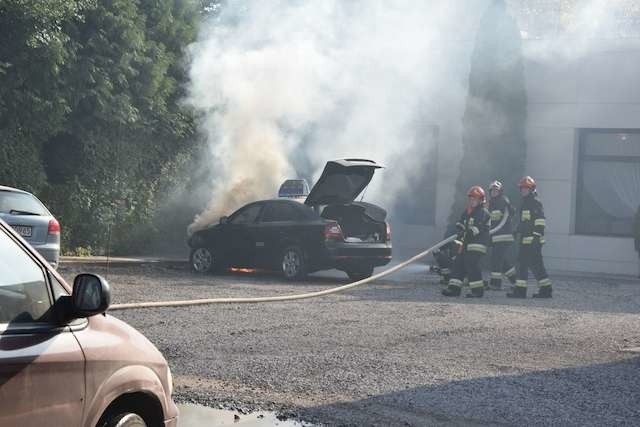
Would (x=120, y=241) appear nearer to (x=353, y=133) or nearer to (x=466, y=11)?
(x=353, y=133)

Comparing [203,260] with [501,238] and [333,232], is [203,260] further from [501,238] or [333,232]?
[501,238]

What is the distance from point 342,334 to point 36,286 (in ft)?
22.9

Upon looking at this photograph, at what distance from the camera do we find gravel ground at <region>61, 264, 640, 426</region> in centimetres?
762

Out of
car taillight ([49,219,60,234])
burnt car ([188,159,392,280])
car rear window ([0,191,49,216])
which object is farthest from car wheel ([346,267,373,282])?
car rear window ([0,191,49,216])

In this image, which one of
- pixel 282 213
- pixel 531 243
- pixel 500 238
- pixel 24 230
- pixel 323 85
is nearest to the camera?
pixel 24 230

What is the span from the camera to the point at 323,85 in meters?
24.8

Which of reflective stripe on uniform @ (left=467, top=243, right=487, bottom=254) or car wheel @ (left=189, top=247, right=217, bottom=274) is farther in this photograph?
car wheel @ (left=189, top=247, right=217, bottom=274)

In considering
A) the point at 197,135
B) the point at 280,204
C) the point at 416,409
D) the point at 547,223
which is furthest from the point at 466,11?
the point at 416,409

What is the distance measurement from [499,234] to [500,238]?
10 centimetres

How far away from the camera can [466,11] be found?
83.0ft

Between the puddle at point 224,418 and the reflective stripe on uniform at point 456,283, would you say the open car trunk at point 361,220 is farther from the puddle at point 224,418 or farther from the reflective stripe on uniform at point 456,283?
the puddle at point 224,418

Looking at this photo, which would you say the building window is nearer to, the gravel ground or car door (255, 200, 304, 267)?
the gravel ground

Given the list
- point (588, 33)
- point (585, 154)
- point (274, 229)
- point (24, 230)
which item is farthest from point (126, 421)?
point (588, 33)

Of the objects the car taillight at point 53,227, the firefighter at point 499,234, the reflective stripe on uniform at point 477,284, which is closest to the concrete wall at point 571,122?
the firefighter at point 499,234
